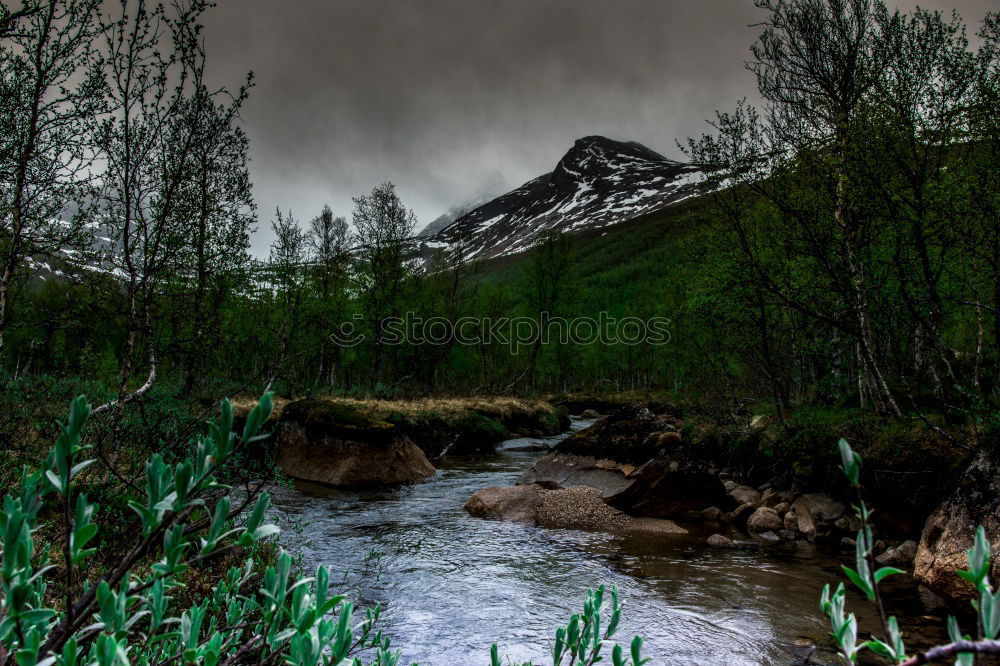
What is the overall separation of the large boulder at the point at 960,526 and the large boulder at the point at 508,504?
6.86 m

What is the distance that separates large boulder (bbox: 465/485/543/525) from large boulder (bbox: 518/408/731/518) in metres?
1.11

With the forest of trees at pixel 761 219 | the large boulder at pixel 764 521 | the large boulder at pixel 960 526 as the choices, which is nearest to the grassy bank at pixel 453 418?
the forest of trees at pixel 761 219

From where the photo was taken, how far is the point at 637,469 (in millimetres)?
12898

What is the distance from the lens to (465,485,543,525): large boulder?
11.6 metres

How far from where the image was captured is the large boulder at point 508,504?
38.2 feet

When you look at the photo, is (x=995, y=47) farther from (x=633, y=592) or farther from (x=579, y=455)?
(x=579, y=455)

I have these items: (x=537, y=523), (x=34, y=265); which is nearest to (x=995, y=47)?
(x=537, y=523)

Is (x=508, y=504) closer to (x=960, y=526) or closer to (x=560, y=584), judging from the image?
(x=560, y=584)

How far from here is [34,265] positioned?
935cm

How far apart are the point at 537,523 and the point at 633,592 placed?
4.17 meters

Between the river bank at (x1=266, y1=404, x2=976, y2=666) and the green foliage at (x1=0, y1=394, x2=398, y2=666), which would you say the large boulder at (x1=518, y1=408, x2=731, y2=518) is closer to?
the river bank at (x1=266, y1=404, x2=976, y2=666)

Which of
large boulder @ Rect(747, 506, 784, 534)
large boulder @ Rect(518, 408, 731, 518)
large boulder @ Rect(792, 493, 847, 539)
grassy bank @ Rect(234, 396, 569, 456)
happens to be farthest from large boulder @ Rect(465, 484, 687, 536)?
grassy bank @ Rect(234, 396, 569, 456)

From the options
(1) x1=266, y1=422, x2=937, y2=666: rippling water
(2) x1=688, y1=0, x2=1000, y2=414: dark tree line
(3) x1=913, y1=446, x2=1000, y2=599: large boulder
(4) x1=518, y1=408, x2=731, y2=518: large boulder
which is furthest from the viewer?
(4) x1=518, y1=408, x2=731, y2=518: large boulder

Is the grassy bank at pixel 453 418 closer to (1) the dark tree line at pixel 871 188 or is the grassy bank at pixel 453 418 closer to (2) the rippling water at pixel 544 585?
(2) the rippling water at pixel 544 585
